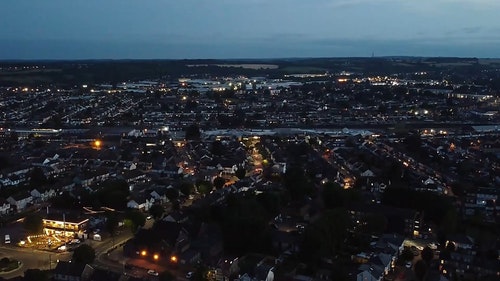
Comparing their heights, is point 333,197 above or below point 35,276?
above

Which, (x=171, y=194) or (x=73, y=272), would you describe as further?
(x=171, y=194)

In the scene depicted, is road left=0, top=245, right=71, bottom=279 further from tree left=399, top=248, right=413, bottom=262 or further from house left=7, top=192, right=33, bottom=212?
tree left=399, top=248, right=413, bottom=262

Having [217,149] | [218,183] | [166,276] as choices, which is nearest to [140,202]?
[218,183]

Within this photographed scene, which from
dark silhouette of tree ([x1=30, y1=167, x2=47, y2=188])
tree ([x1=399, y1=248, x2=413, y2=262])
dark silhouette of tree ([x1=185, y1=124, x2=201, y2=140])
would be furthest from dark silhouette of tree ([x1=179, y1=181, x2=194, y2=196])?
dark silhouette of tree ([x1=185, y1=124, x2=201, y2=140])

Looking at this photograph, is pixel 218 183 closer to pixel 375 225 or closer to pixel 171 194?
pixel 171 194

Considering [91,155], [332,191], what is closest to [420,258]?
[332,191]
